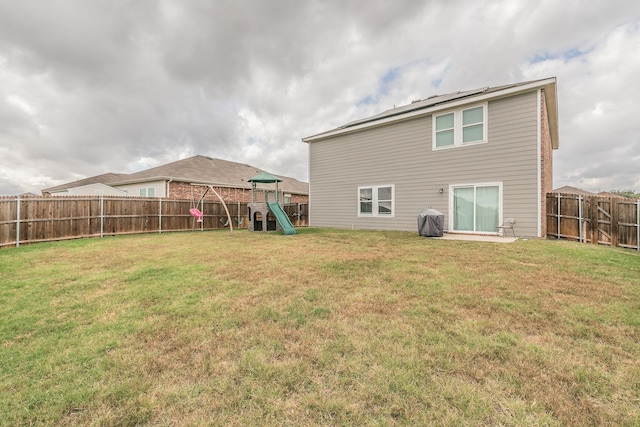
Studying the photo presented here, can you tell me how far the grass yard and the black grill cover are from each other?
171 inches

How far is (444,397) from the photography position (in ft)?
5.25

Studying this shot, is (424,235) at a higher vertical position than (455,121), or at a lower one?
lower

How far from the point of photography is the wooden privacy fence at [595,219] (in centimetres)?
714

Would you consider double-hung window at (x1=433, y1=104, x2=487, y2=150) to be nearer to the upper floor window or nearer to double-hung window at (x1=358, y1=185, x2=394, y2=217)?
double-hung window at (x1=358, y1=185, x2=394, y2=217)

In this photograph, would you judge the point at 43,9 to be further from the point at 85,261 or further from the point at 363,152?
the point at 363,152

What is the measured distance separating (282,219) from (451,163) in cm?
752

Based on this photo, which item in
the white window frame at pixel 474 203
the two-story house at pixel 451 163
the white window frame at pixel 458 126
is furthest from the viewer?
the white window frame at pixel 458 126

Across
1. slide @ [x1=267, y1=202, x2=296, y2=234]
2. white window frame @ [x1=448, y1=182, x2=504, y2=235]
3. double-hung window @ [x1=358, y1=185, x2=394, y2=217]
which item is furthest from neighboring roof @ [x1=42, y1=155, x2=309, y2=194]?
white window frame @ [x1=448, y1=182, x2=504, y2=235]

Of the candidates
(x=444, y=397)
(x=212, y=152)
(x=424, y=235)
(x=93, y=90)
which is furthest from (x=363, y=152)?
(x=212, y=152)

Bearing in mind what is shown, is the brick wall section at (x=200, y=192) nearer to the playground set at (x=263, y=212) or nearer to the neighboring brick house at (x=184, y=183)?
the neighboring brick house at (x=184, y=183)

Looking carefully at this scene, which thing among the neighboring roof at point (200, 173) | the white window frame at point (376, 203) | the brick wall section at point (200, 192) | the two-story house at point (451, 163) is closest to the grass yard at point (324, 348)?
the two-story house at point (451, 163)

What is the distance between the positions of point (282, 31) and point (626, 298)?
12.2m

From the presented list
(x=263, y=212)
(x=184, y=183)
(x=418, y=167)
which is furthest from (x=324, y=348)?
(x=184, y=183)

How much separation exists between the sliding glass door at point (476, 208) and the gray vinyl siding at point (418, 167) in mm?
273
